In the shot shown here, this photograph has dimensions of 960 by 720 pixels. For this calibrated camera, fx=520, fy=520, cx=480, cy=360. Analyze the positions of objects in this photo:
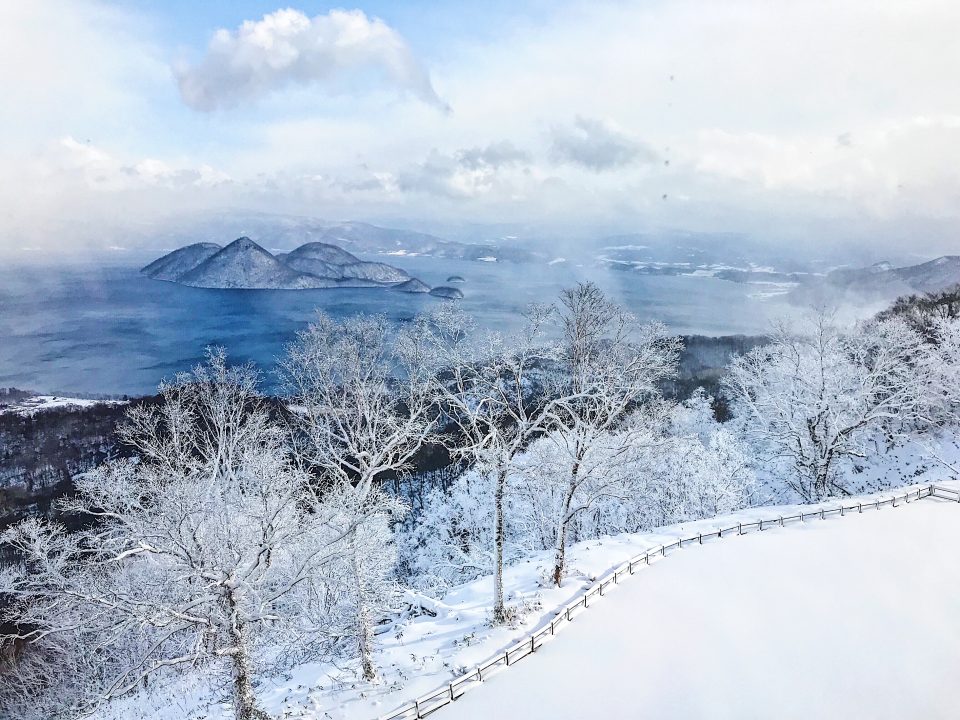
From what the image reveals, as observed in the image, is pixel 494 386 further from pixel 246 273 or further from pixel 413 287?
pixel 246 273

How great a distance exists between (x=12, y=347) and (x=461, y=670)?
89.7 m

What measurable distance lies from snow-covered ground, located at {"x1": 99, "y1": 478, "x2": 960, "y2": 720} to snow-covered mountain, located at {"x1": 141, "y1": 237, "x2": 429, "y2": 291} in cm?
8450

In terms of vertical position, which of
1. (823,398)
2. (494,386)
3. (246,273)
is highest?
(246,273)

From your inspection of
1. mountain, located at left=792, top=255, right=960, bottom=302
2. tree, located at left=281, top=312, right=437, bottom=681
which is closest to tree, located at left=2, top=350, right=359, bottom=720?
tree, located at left=281, top=312, right=437, bottom=681

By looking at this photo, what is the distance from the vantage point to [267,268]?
104m

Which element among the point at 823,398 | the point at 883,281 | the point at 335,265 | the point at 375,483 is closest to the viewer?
the point at 375,483

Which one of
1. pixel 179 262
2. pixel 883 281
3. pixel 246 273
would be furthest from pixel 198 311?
pixel 883 281

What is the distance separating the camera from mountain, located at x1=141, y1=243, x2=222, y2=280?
347 ft

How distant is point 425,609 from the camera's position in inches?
637

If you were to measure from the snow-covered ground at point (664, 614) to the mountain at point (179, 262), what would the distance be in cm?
10513

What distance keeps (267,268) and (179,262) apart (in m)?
19.5

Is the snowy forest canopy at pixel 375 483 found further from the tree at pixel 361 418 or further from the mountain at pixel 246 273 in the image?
the mountain at pixel 246 273

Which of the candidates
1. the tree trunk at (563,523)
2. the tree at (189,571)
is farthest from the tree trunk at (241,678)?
the tree trunk at (563,523)

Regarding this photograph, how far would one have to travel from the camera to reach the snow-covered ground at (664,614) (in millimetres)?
11727
